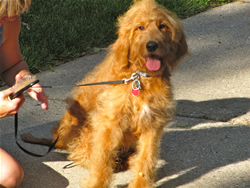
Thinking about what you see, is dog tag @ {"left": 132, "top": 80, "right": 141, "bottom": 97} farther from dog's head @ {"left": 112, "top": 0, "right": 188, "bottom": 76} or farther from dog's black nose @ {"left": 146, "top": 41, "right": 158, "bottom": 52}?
dog's black nose @ {"left": 146, "top": 41, "right": 158, "bottom": 52}

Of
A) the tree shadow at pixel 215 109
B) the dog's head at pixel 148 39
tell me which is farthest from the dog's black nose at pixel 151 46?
the tree shadow at pixel 215 109

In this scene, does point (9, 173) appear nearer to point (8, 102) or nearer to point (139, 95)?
point (8, 102)

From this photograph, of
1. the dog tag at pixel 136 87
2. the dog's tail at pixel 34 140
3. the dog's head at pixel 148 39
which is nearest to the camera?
the dog's head at pixel 148 39

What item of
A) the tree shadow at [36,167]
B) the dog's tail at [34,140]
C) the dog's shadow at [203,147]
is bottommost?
the dog's shadow at [203,147]

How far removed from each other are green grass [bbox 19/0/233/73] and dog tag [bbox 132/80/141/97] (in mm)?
2603

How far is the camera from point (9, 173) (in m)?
3.77

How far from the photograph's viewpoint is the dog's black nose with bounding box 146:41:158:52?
358cm

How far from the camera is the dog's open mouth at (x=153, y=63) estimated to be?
3728 millimetres

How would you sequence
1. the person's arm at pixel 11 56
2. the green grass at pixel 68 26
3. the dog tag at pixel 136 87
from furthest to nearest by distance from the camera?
the green grass at pixel 68 26 → the person's arm at pixel 11 56 → the dog tag at pixel 136 87

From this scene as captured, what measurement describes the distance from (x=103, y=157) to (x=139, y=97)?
60cm

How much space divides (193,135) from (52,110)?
5.56 ft

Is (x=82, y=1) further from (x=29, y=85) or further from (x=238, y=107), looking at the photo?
→ (x=29, y=85)

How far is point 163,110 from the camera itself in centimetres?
385

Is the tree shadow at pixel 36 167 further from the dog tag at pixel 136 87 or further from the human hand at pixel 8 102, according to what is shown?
the dog tag at pixel 136 87
